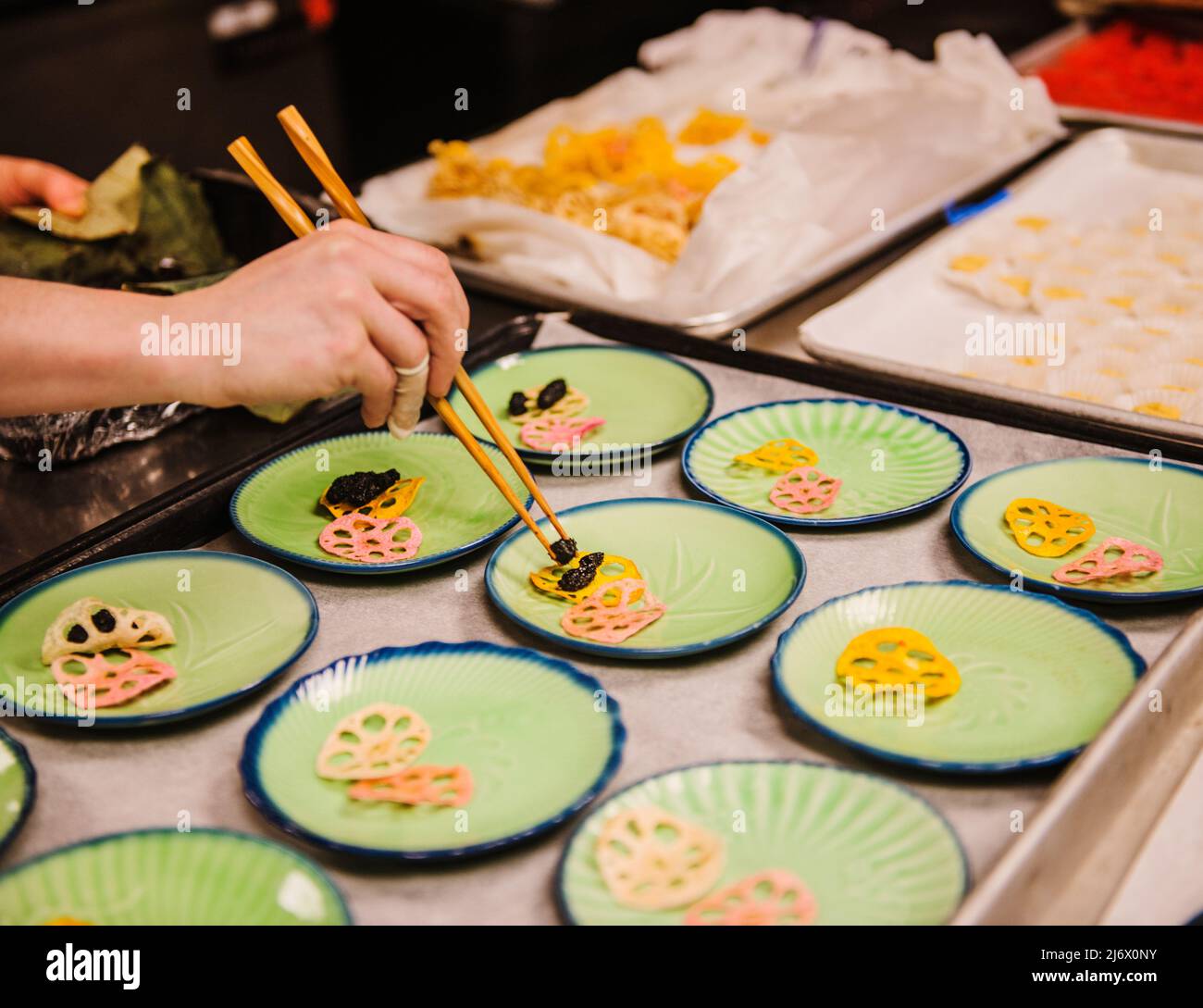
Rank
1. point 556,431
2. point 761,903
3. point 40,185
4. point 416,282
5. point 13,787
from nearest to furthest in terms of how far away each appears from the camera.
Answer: point 761,903 → point 13,787 → point 416,282 → point 556,431 → point 40,185

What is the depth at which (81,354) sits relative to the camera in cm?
115

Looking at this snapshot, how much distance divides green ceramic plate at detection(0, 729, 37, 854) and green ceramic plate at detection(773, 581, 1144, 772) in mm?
691

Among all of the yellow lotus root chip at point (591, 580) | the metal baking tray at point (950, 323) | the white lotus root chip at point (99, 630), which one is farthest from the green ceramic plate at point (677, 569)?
the metal baking tray at point (950, 323)

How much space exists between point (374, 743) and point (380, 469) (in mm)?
569

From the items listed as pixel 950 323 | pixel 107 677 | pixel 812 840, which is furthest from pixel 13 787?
pixel 950 323

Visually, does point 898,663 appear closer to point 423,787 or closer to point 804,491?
point 804,491

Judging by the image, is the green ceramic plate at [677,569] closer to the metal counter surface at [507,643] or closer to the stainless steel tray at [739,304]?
the metal counter surface at [507,643]

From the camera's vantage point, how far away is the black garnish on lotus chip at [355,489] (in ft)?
5.03

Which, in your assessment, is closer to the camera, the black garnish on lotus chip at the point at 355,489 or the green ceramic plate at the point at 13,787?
the green ceramic plate at the point at 13,787

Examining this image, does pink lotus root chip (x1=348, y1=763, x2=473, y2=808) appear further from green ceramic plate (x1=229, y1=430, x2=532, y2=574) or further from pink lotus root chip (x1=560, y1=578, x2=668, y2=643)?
green ceramic plate (x1=229, y1=430, x2=532, y2=574)

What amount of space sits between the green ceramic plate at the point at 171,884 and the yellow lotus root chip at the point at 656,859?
216mm

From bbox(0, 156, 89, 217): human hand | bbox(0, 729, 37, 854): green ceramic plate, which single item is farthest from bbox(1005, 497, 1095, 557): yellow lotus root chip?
bbox(0, 156, 89, 217): human hand

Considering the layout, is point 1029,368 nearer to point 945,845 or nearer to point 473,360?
point 473,360

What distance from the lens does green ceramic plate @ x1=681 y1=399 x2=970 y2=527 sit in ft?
5.00
